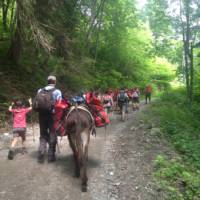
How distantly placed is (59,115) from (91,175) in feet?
5.51

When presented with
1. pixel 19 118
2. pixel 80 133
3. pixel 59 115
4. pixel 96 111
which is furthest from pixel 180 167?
pixel 19 118

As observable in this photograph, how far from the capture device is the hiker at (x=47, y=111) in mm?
6621

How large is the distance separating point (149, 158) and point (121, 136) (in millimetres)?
2951

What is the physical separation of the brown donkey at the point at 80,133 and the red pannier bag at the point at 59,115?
47 centimetres

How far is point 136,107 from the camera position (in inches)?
788

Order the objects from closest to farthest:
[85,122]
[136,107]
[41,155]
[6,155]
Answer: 1. [85,122]
2. [41,155]
3. [6,155]
4. [136,107]

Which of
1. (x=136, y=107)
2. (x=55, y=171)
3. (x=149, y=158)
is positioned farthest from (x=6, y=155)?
(x=136, y=107)

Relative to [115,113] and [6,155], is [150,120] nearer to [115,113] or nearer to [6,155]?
Result: [115,113]

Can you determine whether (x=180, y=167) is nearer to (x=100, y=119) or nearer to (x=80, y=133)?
(x=100, y=119)

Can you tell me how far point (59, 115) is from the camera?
6.52 meters

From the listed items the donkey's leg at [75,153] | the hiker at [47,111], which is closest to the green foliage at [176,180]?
the donkey's leg at [75,153]

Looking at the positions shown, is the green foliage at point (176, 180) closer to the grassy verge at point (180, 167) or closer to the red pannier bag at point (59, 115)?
the grassy verge at point (180, 167)

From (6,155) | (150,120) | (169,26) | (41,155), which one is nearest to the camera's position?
(41,155)

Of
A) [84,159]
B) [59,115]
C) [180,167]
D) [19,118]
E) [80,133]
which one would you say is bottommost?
[180,167]
